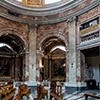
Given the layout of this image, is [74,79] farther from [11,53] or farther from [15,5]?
[11,53]

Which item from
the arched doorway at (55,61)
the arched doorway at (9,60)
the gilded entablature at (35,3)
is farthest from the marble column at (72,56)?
the arched doorway at (55,61)

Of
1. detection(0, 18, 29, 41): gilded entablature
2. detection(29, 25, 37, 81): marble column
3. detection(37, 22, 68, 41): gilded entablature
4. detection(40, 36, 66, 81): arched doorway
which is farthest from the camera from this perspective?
detection(40, 36, 66, 81): arched doorway

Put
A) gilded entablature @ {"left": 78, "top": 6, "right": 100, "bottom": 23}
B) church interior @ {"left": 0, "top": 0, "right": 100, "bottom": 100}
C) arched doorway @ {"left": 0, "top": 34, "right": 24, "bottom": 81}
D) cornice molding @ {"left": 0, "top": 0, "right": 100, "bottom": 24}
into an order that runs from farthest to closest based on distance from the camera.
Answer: arched doorway @ {"left": 0, "top": 34, "right": 24, "bottom": 81}
church interior @ {"left": 0, "top": 0, "right": 100, "bottom": 100}
cornice molding @ {"left": 0, "top": 0, "right": 100, "bottom": 24}
gilded entablature @ {"left": 78, "top": 6, "right": 100, "bottom": 23}

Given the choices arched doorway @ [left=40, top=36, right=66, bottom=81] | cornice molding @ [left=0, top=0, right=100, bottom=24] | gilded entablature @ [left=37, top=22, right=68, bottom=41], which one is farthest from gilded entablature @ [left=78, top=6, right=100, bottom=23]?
arched doorway @ [left=40, top=36, right=66, bottom=81]

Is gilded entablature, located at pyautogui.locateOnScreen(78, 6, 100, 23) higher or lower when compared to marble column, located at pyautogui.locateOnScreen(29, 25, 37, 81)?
higher

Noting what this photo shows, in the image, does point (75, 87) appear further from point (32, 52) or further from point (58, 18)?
point (58, 18)

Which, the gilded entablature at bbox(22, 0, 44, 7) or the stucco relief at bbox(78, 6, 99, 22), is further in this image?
the gilded entablature at bbox(22, 0, 44, 7)

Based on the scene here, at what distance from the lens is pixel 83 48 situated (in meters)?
14.4

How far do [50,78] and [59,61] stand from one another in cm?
229

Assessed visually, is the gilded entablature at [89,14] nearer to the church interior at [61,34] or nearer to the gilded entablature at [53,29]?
the church interior at [61,34]

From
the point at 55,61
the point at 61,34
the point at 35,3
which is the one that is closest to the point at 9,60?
the point at 55,61

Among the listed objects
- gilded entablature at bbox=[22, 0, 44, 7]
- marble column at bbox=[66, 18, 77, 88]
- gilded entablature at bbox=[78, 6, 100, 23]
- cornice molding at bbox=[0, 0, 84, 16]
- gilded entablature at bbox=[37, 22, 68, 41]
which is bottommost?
marble column at bbox=[66, 18, 77, 88]

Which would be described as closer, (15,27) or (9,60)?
(15,27)

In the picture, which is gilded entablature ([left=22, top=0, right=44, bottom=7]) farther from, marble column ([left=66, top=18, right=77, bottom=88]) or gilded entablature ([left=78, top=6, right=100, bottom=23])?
gilded entablature ([left=78, top=6, right=100, bottom=23])
